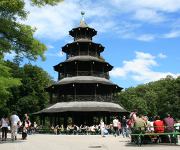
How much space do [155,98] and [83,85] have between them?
174ft

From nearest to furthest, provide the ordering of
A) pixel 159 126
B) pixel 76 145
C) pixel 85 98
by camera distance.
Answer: pixel 159 126 → pixel 76 145 → pixel 85 98

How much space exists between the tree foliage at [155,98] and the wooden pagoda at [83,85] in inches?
1226

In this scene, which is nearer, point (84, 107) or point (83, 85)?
point (84, 107)

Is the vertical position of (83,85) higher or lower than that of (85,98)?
higher

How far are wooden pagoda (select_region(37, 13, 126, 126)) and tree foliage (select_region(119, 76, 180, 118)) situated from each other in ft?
102

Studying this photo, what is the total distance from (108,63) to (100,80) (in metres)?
3.50

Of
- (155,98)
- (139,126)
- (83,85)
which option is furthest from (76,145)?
(155,98)

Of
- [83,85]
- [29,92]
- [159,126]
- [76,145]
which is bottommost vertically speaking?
[76,145]

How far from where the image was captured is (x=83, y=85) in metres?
47.0

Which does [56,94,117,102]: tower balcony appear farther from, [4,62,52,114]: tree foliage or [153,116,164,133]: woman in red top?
[153,116,164,133]: woman in red top

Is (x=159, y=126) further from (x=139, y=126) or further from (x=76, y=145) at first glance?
(x=76, y=145)

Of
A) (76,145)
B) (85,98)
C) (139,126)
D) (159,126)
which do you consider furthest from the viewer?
(85,98)

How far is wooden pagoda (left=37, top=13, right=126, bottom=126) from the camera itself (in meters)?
45.0

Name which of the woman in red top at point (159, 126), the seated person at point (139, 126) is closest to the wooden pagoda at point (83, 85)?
the seated person at point (139, 126)
